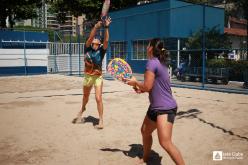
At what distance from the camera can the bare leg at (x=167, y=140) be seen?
139 inches

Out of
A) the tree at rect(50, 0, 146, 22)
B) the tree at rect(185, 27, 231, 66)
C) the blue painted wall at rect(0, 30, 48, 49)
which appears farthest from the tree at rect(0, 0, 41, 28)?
the tree at rect(185, 27, 231, 66)

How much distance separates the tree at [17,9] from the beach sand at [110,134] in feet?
72.0

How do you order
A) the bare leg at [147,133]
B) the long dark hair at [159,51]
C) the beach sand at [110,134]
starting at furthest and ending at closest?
the beach sand at [110,134]
the bare leg at [147,133]
the long dark hair at [159,51]

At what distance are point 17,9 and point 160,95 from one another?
29.2 m

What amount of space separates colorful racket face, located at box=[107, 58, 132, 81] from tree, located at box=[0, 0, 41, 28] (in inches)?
1069

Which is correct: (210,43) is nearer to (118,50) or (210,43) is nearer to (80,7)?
(118,50)

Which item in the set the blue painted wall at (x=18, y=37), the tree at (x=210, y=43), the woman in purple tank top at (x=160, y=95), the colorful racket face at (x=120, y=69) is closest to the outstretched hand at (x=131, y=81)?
the woman in purple tank top at (x=160, y=95)

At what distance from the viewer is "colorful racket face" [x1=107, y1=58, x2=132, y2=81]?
426 centimetres

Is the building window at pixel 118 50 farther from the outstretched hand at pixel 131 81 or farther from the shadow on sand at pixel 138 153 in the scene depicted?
the outstretched hand at pixel 131 81

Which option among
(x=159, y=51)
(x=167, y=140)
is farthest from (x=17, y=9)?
(x=167, y=140)

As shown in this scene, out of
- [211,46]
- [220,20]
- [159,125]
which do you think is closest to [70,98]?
[159,125]

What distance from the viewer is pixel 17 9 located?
3017cm

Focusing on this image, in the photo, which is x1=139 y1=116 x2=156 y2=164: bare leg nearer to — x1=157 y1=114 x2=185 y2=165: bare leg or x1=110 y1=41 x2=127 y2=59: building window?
x1=157 y1=114 x2=185 y2=165: bare leg

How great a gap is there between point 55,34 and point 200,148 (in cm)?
2074
